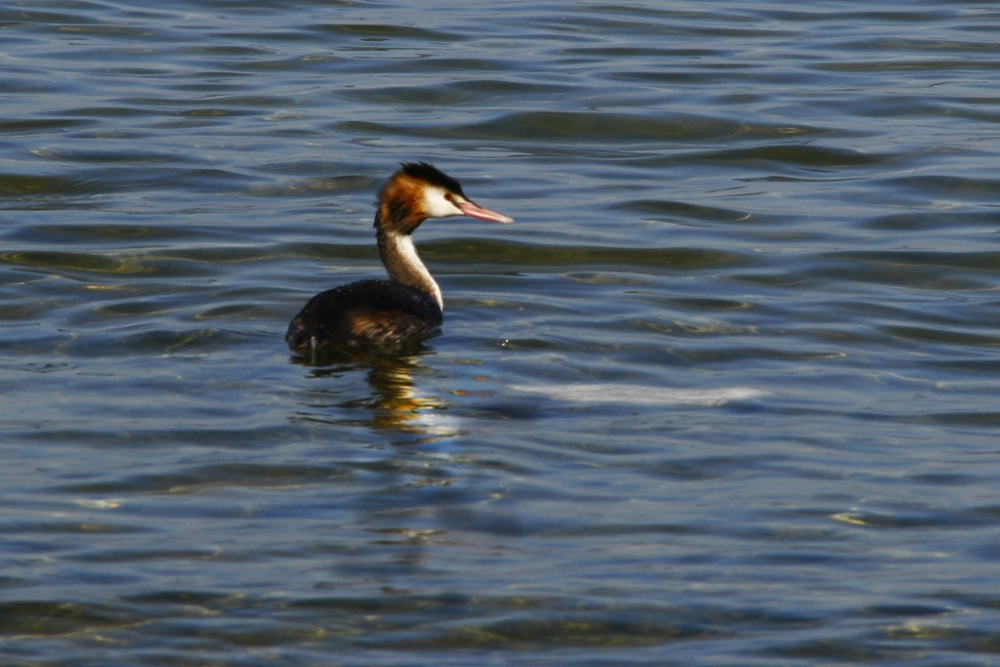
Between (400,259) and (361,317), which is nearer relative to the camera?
(361,317)

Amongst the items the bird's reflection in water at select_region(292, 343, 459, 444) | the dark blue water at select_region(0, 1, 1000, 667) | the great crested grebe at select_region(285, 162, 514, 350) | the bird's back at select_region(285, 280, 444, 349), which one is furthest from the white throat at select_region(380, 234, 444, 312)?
the bird's reflection in water at select_region(292, 343, 459, 444)

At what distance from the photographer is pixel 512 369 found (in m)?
8.41

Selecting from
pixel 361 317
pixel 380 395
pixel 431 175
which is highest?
pixel 431 175

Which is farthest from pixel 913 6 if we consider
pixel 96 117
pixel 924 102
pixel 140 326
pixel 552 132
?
pixel 140 326

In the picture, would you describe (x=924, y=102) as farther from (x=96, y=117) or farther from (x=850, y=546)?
(x=850, y=546)

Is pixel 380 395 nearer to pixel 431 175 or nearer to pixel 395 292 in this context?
pixel 395 292

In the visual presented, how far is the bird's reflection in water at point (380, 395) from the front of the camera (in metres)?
7.48

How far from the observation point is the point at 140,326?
902cm

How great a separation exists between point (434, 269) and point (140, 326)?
8.42 ft

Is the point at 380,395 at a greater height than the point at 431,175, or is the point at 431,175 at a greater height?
the point at 431,175

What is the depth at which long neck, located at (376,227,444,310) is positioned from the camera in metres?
9.80

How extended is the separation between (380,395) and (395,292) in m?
1.15

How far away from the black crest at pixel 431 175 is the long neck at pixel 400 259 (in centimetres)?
36

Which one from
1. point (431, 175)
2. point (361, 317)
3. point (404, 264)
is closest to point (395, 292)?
point (361, 317)
